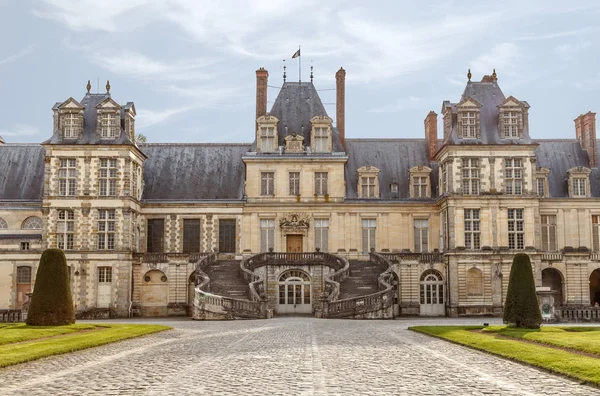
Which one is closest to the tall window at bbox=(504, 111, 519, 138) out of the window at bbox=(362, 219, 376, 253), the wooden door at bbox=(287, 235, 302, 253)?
the window at bbox=(362, 219, 376, 253)

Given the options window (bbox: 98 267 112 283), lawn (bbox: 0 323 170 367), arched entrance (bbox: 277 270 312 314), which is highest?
window (bbox: 98 267 112 283)

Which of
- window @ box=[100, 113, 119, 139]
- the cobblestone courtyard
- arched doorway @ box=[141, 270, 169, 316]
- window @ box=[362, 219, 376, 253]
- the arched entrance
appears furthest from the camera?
window @ box=[362, 219, 376, 253]

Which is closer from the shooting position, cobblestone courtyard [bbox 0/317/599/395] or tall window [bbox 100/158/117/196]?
cobblestone courtyard [bbox 0/317/599/395]

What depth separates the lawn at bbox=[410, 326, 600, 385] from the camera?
14.9m

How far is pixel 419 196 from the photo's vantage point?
1927 inches

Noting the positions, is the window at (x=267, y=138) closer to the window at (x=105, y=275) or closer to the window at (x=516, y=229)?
the window at (x=105, y=275)

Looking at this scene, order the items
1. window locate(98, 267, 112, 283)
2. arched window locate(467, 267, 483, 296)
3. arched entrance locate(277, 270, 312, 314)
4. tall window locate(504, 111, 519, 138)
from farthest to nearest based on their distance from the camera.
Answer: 1. tall window locate(504, 111, 519, 138)
2. window locate(98, 267, 112, 283)
3. arched window locate(467, 267, 483, 296)
4. arched entrance locate(277, 270, 312, 314)

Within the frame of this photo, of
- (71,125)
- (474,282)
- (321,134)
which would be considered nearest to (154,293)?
(71,125)

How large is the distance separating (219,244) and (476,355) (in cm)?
3074

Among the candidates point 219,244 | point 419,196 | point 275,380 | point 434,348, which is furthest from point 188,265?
point 275,380

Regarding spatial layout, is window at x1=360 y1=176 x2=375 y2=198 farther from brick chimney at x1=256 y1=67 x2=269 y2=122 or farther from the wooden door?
brick chimney at x1=256 y1=67 x2=269 y2=122

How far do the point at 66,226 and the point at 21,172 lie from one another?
706 centimetres

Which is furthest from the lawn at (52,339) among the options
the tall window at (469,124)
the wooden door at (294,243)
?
the tall window at (469,124)

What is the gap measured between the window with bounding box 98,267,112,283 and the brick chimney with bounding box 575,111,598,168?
29597mm
